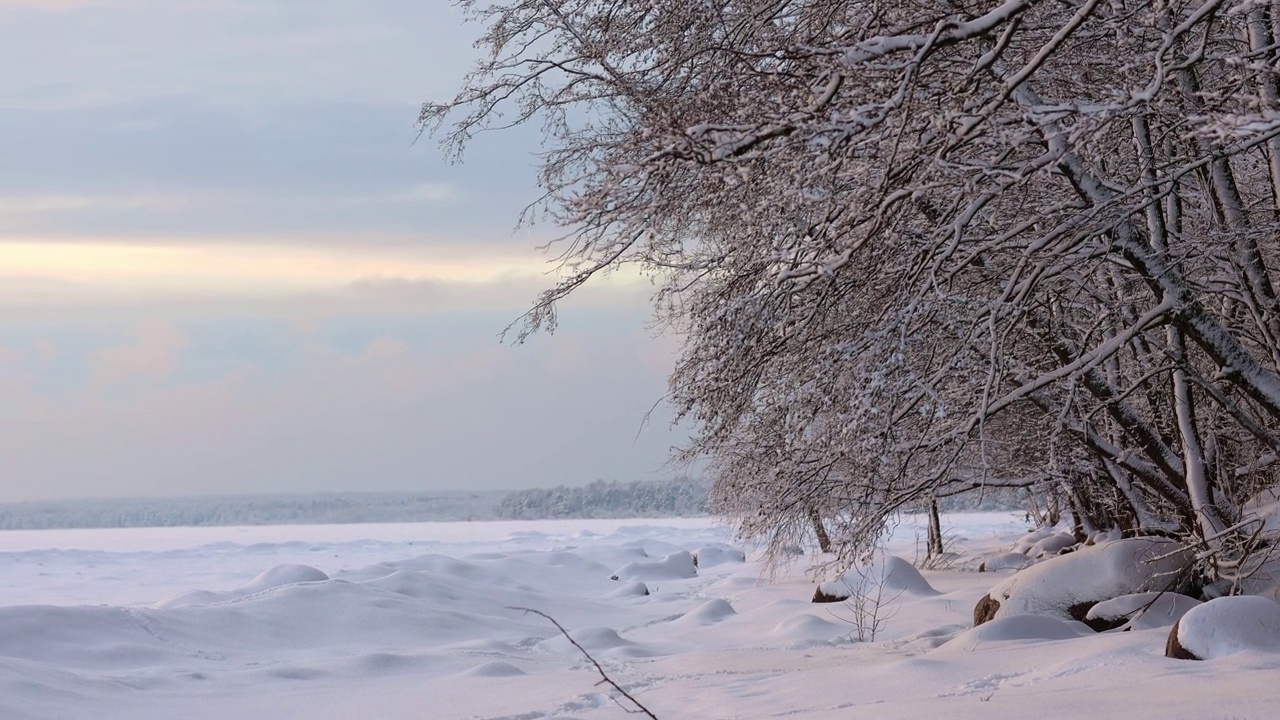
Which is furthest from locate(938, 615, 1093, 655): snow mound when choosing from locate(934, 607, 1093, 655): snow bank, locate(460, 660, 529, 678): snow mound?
locate(460, 660, 529, 678): snow mound

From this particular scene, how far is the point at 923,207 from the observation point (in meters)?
6.92

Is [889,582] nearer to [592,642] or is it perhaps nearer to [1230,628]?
[592,642]

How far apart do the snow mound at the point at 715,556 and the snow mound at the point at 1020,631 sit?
25380 mm

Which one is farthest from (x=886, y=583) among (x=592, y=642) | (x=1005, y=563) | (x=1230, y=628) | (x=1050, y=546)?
(x=1230, y=628)

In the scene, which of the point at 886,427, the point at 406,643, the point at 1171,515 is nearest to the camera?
the point at 886,427

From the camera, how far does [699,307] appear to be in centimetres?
641

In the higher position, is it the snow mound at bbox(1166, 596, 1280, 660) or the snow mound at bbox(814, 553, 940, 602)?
the snow mound at bbox(1166, 596, 1280, 660)

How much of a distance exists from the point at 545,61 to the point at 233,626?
972 cm

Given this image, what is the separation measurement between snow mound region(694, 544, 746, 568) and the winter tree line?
1023 inches

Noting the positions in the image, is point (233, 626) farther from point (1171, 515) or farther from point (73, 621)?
point (1171, 515)

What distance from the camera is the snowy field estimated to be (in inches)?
245

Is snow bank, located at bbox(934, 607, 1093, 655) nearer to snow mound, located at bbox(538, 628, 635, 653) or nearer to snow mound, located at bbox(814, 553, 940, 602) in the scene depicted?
snow mound, located at bbox(538, 628, 635, 653)

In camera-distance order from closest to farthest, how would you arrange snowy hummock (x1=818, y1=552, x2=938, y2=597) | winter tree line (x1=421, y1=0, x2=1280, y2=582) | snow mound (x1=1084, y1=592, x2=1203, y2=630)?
winter tree line (x1=421, y1=0, x2=1280, y2=582)
snow mound (x1=1084, y1=592, x2=1203, y2=630)
snowy hummock (x1=818, y1=552, x2=938, y2=597)

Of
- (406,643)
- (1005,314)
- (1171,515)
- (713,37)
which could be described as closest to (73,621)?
(406,643)
